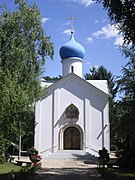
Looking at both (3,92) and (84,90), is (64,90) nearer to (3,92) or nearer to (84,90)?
(84,90)

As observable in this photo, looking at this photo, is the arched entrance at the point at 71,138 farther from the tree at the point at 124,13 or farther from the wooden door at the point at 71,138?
the tree at the point at 124,13

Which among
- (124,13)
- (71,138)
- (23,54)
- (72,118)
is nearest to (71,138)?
(71,138)

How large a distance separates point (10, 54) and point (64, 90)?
13659mm

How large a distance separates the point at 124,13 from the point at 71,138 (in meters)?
23.6

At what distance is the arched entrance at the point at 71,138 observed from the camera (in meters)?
33.3

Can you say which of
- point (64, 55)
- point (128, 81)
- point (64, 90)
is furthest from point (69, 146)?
point (128, 81)

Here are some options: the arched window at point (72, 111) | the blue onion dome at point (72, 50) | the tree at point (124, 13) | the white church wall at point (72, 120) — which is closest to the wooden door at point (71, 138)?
the white church wall at point (72, 120)

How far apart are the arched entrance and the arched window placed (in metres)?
1.32

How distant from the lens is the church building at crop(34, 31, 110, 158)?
32656 mm

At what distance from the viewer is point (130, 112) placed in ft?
63.1

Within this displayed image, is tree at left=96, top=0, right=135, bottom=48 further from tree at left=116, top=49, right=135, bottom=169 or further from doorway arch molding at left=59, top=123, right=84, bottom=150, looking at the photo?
doorway arch molding at left=59, top=123, right=84, bottom=150

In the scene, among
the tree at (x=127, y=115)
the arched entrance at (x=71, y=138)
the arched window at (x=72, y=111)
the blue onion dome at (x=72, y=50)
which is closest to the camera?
the tree at (x=127, y=115)

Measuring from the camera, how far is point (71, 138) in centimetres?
3356

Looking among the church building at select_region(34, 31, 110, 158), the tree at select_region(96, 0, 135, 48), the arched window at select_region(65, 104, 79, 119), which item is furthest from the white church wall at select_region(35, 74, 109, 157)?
the tree at select_region(96, 0, 135, 48)
